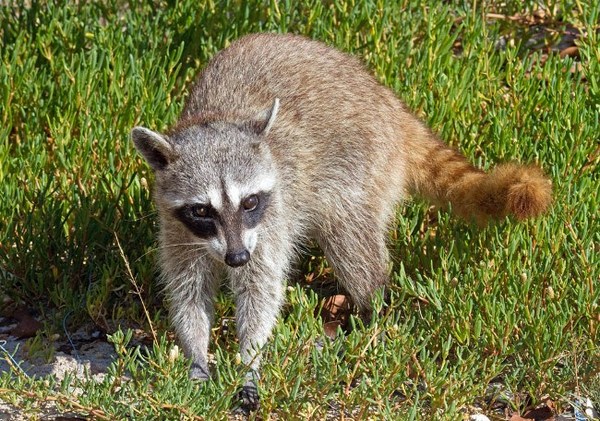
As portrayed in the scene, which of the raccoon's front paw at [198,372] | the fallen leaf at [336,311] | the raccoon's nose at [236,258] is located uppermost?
the raccoon's nose at [236,258]

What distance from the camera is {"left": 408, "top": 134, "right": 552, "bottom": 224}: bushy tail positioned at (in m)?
4.93

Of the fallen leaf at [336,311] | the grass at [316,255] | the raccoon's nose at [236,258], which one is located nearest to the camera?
the grass at [316,255]

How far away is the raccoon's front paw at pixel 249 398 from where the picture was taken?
4695 mm

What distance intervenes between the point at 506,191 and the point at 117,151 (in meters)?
2.27

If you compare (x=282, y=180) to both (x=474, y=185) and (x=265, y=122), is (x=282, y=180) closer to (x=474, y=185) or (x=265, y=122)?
(x=265, y=122)

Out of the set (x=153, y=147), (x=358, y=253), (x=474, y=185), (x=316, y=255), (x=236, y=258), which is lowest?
(x=316, y=255)

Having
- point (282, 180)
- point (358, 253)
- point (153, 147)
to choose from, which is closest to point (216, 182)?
point (153, 147)

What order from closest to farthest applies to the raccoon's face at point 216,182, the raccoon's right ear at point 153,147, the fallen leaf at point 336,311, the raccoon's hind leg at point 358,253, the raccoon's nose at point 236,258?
the raccoon's nose at point 236,258, the raccoon's face at point 216,182, the raccoon's right ear at point 153,147, the raccoon's hind leg at point 358,253, the fallen leaf at point 336,311

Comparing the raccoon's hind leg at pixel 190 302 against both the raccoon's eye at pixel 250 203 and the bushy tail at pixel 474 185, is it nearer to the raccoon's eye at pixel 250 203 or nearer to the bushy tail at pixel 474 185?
the raccoon's eye at pixel 250 203

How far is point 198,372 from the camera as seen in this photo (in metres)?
4.84

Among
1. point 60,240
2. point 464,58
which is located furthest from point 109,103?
point 464,58

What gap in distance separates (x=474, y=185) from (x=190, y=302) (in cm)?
148

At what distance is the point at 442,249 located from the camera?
5223 millimetres

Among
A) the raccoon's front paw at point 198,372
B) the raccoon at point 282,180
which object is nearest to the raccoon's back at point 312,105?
the raccoon at point 282,180
